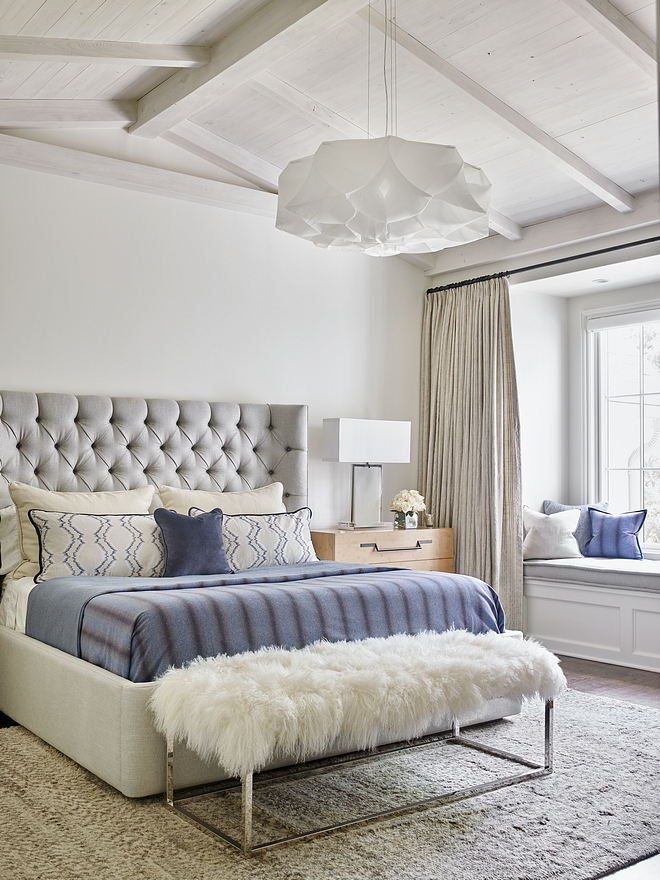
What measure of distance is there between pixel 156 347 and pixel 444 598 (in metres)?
2.22

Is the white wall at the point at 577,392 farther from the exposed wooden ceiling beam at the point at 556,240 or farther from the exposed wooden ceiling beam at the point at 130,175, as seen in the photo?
the exposed wooden ceiling beam at the point at 130,175

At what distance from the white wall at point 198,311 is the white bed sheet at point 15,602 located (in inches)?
41.4

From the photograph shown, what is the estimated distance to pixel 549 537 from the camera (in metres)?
5.54

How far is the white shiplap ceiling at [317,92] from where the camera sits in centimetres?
334

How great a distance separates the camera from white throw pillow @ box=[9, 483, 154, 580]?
373 cm

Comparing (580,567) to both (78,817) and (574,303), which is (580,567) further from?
(78,817)

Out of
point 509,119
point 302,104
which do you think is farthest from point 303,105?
point 509,119

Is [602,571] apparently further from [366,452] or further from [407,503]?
[366,452]

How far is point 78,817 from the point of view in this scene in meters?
2.47

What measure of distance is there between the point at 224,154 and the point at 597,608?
346 cm

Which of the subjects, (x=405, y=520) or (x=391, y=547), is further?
(x=405, y=520)

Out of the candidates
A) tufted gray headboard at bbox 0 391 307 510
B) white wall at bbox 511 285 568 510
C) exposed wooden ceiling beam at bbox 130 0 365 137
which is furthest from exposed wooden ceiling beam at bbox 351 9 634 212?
tufted gray headboard at bbox 0 391 307 510

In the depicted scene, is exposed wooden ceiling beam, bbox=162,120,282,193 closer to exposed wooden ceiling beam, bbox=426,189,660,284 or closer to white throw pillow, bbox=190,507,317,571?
exposed wooden ceiling beam, bbox=426,189,660,284

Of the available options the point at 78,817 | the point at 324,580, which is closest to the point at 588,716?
the point at 324,580
